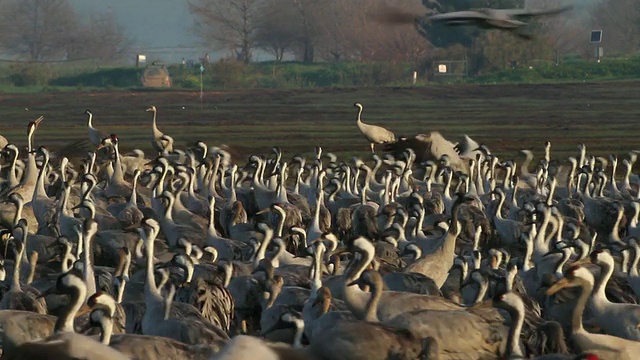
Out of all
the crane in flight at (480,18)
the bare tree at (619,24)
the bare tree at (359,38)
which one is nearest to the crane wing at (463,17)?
the crane in flight at (480,18)

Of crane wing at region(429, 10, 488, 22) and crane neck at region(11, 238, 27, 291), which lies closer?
crane wing at region(429, 10, 488, 22)

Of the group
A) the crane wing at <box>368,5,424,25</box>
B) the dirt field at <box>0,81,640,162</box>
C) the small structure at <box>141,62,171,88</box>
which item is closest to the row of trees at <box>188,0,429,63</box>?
the small structure at <box>141,62,171,88</box>

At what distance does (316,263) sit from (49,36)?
13451 centimetres

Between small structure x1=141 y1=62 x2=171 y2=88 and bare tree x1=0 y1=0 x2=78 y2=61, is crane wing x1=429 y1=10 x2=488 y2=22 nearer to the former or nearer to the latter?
small structure x1=141 y1=62 x2=171 y2=88

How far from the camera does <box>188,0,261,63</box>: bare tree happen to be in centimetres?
11819

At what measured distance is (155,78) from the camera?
82.8m

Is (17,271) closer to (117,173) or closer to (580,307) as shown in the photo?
(580,307)

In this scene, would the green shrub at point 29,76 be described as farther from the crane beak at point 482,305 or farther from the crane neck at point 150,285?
the crane beak at point 482,305

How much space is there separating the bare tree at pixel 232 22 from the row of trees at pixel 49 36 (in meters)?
16.0

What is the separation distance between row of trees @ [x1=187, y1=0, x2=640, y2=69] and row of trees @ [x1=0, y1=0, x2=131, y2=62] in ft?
44.5

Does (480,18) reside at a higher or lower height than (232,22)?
higher

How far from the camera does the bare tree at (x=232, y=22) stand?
388ft

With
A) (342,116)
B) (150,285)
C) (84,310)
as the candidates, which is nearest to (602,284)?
(150,285)

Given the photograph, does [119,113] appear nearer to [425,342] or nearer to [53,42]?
[425,342]
